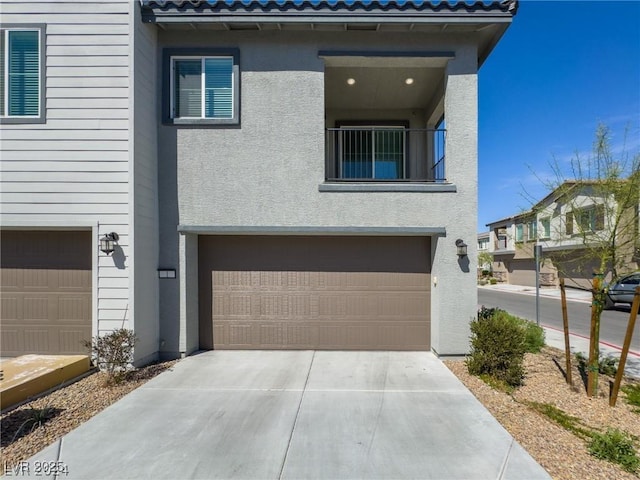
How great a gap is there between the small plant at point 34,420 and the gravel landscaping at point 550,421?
5.81m

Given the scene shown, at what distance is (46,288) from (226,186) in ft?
12.8

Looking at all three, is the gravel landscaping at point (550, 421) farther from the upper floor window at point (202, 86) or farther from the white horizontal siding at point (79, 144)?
the upper floor window at point (202, 86)

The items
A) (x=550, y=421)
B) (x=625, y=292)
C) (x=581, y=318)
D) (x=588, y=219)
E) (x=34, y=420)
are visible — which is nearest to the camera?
(x=34, y=420)

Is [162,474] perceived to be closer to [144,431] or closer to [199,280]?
[144,431]

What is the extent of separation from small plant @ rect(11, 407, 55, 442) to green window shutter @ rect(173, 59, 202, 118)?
5.38m

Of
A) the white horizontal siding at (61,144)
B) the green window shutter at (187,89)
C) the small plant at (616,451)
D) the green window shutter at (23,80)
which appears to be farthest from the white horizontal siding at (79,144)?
the small plant at (616,451)

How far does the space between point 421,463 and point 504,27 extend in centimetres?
741

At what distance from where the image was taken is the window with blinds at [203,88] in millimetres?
6473

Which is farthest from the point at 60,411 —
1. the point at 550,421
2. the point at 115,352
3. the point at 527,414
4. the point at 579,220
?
the point at 579,220

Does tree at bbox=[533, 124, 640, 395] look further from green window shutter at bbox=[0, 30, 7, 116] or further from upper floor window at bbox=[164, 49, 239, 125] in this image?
green window shutter at bbox=[0, 30, 7, 116]

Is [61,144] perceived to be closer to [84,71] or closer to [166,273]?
[84,71]

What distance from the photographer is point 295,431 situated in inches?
150

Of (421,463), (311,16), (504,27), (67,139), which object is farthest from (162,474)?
(504,27)

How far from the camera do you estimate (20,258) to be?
5.99m
